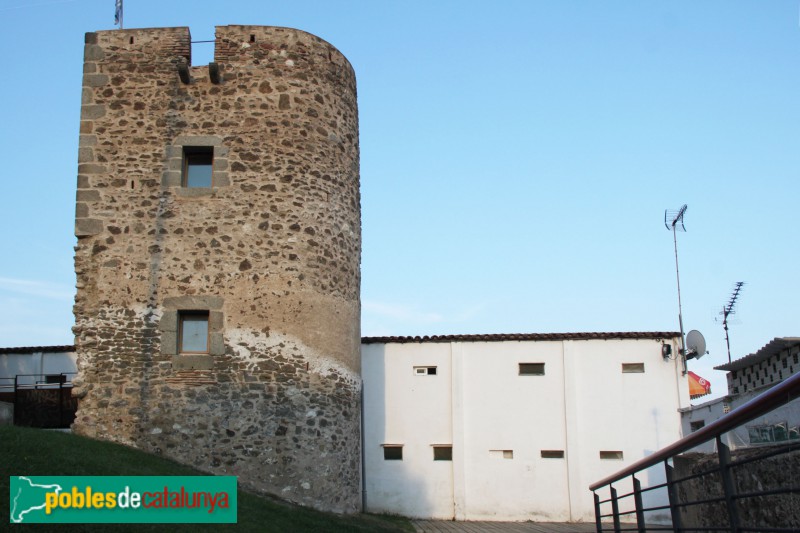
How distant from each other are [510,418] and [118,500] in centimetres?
1193

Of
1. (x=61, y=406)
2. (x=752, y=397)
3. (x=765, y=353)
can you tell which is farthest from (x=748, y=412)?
(x=765, y=353)

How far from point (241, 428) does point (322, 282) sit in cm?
291

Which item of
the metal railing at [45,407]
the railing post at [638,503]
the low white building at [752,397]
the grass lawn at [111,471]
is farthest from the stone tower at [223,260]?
the railing post at [638,503]

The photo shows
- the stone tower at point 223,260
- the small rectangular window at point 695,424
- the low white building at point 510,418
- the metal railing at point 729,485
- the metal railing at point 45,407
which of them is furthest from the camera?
the low white building at point 510,418

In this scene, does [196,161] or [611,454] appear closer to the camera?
[196,161]

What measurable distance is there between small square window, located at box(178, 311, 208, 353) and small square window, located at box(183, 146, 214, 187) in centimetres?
237

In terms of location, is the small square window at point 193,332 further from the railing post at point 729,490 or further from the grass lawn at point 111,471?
the railing post at point 729,490

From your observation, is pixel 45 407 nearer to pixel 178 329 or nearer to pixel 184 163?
pixel 178 329

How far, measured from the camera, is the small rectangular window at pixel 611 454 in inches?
758

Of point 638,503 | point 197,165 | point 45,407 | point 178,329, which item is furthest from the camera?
point 45,407

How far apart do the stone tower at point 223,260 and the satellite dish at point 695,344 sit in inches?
353

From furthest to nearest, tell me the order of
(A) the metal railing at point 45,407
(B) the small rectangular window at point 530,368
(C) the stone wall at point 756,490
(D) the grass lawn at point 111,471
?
(B) the small rectangular window at point 530,368, (A) the metal railing at point 45,407, (D) the grass lawn at point 111,471, (C) the stone wall at point 756,490

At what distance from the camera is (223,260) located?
1378 centimetres

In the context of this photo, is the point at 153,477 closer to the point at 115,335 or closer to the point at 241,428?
the point at 241,428
